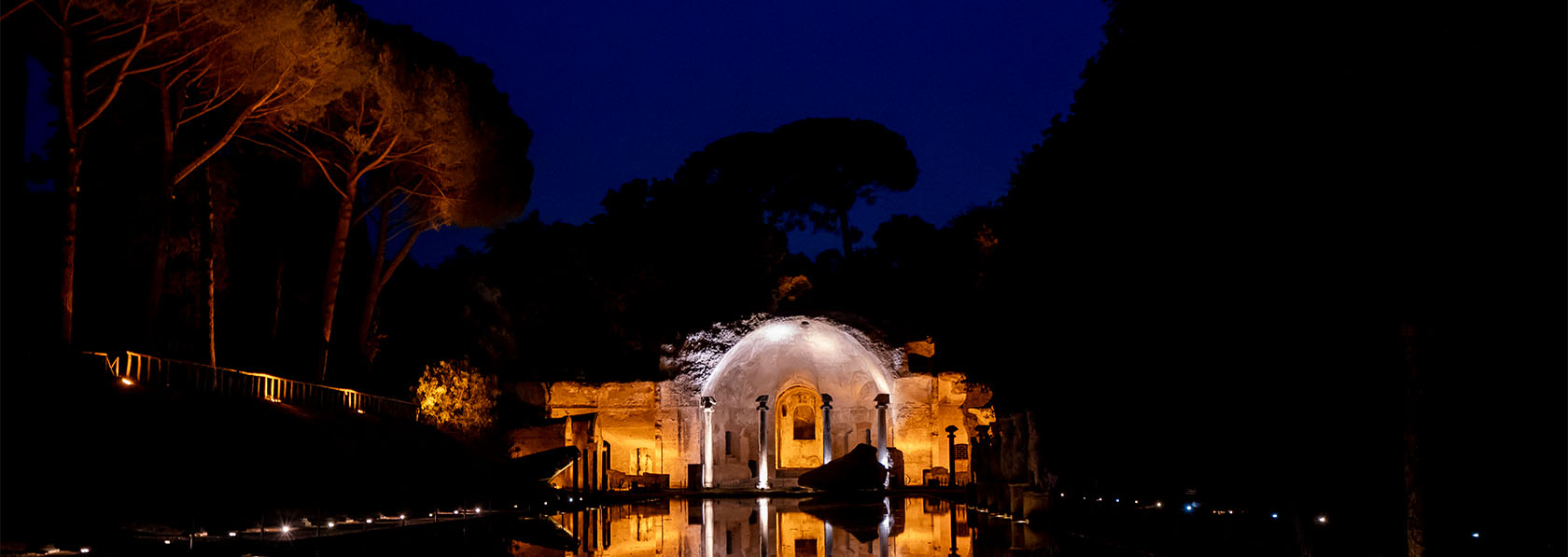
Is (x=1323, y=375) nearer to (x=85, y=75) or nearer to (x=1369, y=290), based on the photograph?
(x=1369, y=290)

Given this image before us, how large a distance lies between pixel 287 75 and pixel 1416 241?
60.3ft

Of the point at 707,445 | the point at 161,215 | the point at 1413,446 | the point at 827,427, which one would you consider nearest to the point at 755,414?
the point at 707,445

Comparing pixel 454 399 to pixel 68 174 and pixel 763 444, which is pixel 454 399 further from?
pixel 68 174

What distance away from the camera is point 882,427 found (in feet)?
114

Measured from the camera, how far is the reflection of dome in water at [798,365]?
3594cm

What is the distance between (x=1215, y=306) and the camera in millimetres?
12391

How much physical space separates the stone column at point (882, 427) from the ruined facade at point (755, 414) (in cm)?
4

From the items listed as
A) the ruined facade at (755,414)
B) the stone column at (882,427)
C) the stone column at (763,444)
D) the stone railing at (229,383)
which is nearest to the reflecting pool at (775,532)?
the stone railing at (229,383)

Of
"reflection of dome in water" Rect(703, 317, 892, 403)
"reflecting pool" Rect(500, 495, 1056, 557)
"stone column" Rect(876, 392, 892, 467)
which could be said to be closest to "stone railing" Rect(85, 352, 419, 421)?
"reflecting pool" Rect(500, 495, 1056, 557)

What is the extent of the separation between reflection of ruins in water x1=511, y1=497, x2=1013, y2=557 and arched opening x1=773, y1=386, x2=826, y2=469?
13125 mm

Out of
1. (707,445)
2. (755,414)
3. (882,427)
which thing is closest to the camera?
(882,427)

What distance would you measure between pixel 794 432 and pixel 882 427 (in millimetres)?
7142

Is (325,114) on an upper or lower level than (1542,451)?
upper

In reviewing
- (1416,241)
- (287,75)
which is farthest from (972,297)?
(1416,241)
